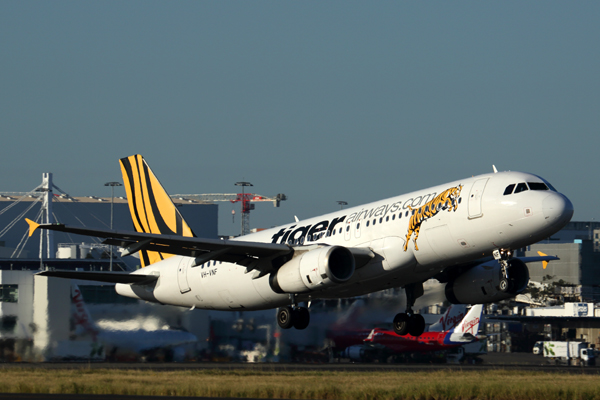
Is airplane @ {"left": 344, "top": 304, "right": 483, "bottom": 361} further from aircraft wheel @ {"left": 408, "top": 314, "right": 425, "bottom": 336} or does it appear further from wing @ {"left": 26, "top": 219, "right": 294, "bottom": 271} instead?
wing @ {"left": 26, "top": 219, "right": 294, "bottom": 271}

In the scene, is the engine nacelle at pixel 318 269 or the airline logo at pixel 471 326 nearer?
the engine nacelle at pixel 318 269

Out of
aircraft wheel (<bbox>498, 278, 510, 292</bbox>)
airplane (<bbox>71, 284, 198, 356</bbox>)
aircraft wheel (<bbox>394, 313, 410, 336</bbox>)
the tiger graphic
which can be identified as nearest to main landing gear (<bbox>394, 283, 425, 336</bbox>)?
aircraft wheel (<bbox>394, 313, 410, 336</bbox>)

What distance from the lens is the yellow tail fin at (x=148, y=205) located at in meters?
44.6

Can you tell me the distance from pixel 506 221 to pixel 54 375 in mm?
27635

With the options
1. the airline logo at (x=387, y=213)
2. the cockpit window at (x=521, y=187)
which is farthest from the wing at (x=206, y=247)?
the cockpit window at (x=521, y=187)

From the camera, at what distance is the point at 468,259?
31234 millimetres

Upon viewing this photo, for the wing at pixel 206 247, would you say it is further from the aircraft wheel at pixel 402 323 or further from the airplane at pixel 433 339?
the airplane at pixel 433 339

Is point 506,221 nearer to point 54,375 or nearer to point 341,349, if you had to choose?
point 54,375

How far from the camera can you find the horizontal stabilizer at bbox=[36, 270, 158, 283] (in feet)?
121

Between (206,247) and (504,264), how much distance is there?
39.3 feet

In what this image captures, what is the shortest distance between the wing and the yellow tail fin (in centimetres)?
798

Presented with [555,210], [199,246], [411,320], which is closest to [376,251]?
[411,320]

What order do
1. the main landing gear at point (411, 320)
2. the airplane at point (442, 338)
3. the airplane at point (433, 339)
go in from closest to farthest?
the main landing gear at point (411, 320), the airplane at point (433, 339), the airplane at point (442, 338)

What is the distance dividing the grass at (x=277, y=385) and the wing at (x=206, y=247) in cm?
561
